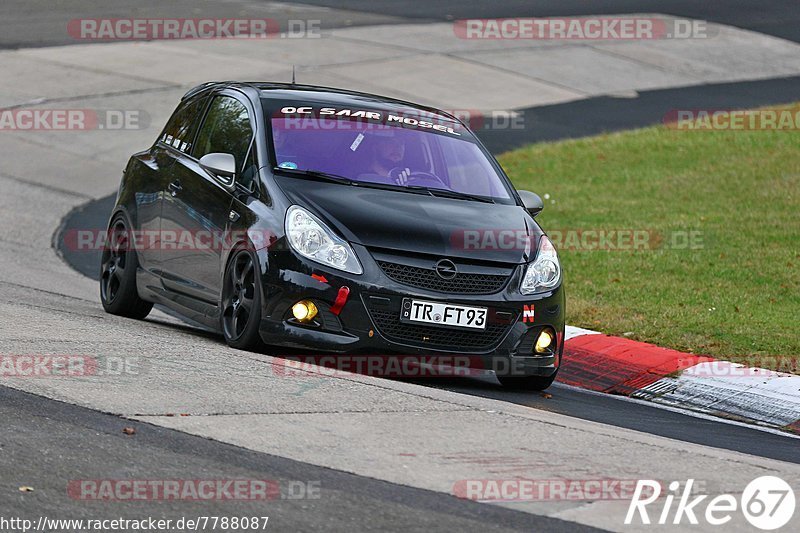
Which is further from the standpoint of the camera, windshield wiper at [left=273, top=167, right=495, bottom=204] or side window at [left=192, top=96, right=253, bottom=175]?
side window at [left=192, top=96, right=253, bottom=175]

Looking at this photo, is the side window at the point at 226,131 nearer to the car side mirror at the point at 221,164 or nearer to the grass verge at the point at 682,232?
the car side mirror at the point at 221,164

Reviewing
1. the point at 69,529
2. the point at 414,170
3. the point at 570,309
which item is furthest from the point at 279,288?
the point at 570,309

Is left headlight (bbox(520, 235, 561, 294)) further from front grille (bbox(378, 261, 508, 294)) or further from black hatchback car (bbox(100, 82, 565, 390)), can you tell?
front grille (bbox(378, 261, 508, 294))

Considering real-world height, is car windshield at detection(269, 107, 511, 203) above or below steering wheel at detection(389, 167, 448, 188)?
above

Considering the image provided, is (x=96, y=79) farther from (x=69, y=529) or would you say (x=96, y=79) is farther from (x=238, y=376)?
(x=69, y=529)

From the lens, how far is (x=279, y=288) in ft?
27.1

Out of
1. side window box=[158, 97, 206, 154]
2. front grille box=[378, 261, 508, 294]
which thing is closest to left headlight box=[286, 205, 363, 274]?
front grille box=[378, 261, 508, 294]

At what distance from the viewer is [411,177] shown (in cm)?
922

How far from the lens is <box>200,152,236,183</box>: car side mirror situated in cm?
899

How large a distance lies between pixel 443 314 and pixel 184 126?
299 cm

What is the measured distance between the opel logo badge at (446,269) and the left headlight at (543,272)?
503 millimetres

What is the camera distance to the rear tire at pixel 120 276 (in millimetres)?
10328

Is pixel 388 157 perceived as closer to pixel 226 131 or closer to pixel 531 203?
pixel 531 203

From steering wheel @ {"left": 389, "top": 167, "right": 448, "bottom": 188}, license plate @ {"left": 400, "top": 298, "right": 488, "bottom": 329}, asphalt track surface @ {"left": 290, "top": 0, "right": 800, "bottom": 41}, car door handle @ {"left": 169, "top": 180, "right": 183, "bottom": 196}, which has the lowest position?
license plate @ {"left": 400, "top": 298, "right": 488, "bottom": 329}
